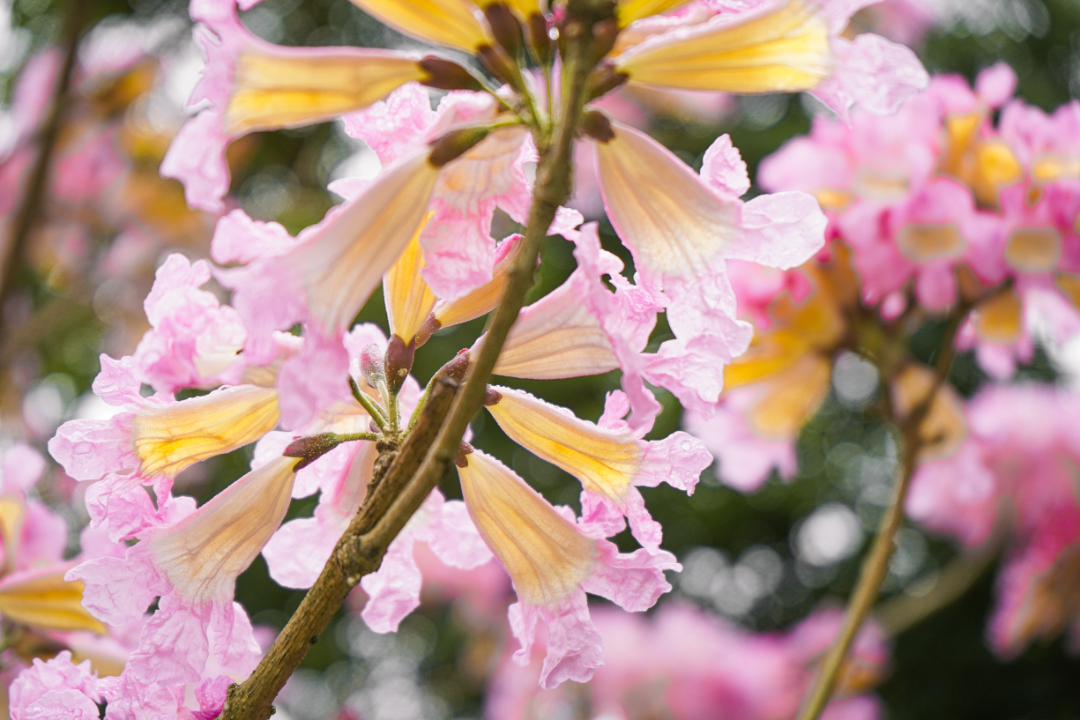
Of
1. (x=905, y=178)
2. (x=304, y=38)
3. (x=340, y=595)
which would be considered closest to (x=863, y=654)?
(x=905, y=178)

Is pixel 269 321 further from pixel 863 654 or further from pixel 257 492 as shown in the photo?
pixel 863 654

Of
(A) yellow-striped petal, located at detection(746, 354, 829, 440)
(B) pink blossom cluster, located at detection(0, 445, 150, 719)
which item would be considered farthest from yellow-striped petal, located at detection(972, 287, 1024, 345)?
(B) pink blossom cluster, located at detection(0, 445, 150, 719)

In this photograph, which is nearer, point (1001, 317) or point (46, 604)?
point (46, 604)

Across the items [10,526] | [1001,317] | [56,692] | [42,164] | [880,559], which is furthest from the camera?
[42,164]

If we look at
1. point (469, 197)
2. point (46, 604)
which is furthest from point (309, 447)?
point (46, 604)

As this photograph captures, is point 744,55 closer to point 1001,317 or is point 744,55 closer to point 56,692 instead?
point 56,692

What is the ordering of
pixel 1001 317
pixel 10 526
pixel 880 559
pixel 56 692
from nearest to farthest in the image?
pixel 56 692, pixel 10 526, pixel 880 559, pixel 1001 317

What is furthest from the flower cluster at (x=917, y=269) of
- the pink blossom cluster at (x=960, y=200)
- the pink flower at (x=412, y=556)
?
the pink flower at (x=412, y=556)
